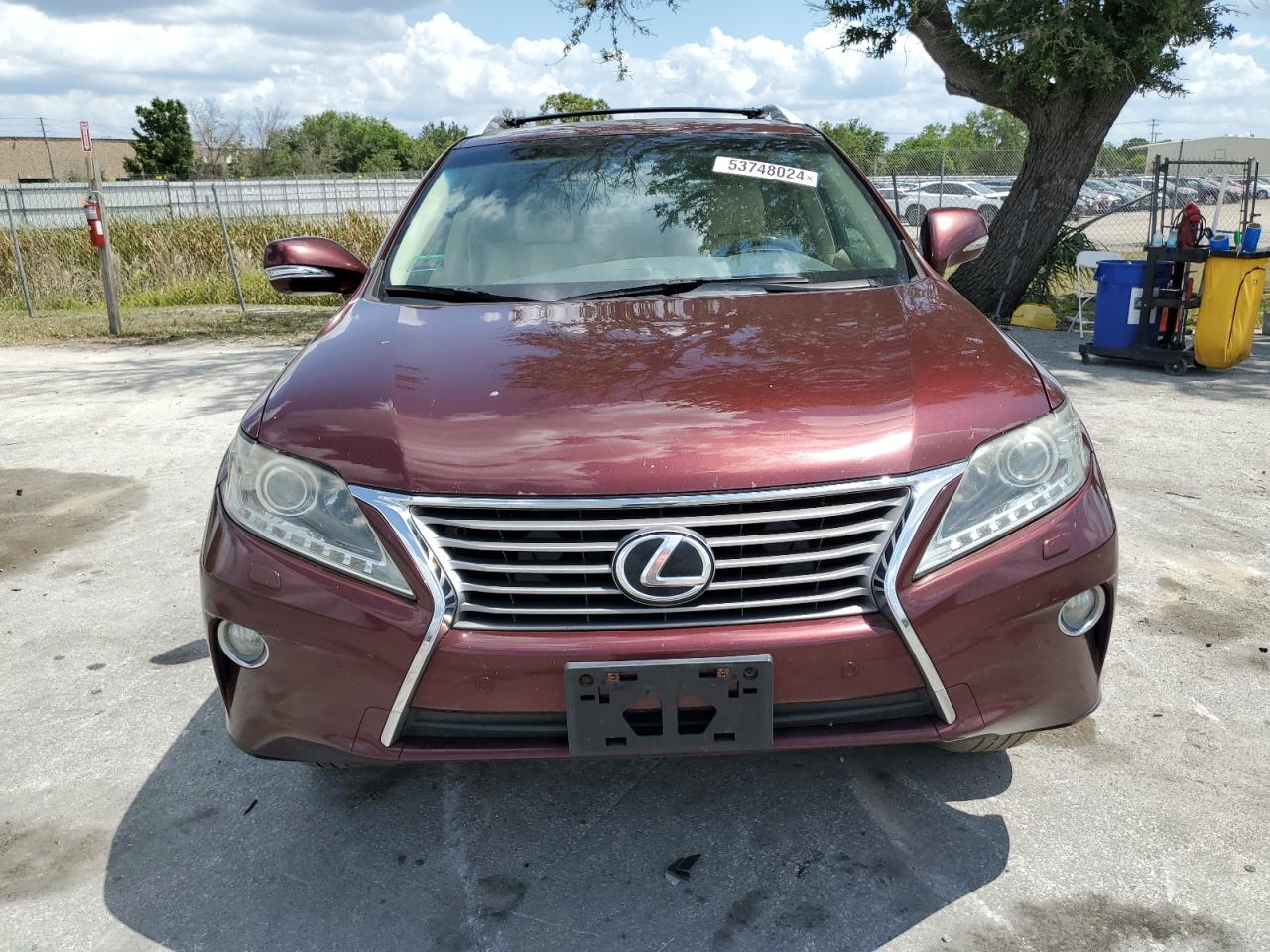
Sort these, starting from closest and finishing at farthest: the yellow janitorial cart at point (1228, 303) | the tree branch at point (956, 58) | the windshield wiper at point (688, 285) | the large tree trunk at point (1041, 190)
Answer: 1. the windshield wiper at point (688, 285)
2. the yellow janitorial cart at point (1228, 303)
3. the large tree trunk at point (1041, 190)
4. the tree branch at point (956, 58)

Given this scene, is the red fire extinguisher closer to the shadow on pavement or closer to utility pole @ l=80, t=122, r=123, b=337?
utility pole @ l=80, t=122, r=123, b=337

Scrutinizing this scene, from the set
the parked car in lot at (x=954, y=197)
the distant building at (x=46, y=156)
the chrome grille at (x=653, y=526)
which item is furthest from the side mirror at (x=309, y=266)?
the distant building at (x=46, y=156)

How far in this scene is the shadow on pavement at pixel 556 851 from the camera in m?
2.25

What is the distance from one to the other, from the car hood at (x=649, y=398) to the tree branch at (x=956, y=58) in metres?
9.43

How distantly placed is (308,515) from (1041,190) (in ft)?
34.8

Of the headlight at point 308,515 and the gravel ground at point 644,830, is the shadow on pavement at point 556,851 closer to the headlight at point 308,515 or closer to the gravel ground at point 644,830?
the gravel ground at point 644,830

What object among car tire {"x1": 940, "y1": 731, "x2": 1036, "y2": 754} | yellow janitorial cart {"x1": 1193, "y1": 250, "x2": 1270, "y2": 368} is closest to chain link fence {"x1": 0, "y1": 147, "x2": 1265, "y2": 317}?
yellow janitorial cart {"x1": 1193, "y1": 250, "x2": 1270, "y2": 368}

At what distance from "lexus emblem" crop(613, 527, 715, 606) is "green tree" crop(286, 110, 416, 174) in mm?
74442

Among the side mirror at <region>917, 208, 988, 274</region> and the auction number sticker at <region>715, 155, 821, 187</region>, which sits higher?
the auction number sticker at <region>715, 155, 821, 187</region>

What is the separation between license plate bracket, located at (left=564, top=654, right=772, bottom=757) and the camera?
202 centimetres

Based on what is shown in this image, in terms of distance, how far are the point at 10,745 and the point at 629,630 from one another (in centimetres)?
Result: 211

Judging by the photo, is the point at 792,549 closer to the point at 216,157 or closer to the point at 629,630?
the point at 629,630

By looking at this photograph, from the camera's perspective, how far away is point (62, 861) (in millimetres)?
2521

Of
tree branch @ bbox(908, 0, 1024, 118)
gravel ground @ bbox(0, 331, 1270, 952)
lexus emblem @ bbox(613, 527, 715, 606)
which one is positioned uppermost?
tree branch @ bbox(908, 0, 1024, 118)
